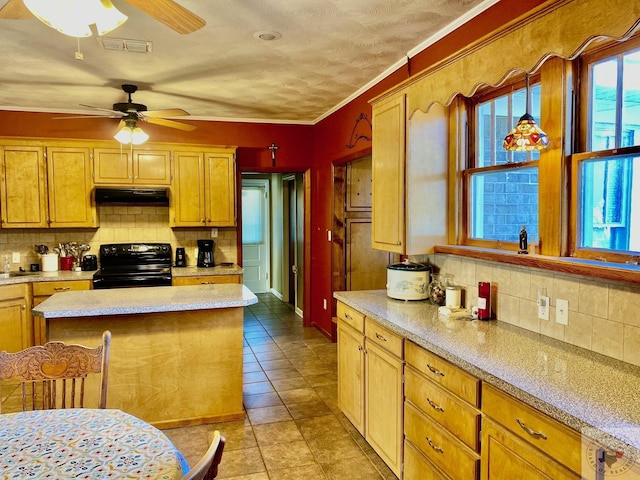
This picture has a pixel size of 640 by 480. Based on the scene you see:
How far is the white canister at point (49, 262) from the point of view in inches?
197

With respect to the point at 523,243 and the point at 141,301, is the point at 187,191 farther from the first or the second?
the point at 523,243

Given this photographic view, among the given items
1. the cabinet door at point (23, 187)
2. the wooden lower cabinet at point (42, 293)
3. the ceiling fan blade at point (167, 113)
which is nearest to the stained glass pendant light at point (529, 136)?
the ceiling fan blade at point (167, 113)

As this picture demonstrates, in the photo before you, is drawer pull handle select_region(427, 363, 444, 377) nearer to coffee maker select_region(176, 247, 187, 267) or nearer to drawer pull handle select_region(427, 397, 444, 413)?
drawer pull handle select_region(427, 397, 444, 413)

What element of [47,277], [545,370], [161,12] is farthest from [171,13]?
[47,277]

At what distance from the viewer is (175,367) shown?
326 cm

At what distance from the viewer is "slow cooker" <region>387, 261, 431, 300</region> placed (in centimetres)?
306

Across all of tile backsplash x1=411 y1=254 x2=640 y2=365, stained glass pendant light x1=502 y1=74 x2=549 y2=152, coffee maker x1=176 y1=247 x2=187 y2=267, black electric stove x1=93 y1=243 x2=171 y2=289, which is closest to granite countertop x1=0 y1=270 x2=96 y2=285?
black electric stove x1=93 y1=243 x2=171 y2=289

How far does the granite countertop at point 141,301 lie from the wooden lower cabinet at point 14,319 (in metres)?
1.34

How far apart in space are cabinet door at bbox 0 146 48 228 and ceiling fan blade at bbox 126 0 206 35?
361 cm

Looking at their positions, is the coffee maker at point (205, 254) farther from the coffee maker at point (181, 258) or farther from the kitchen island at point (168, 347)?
the kitchen island at point (168, 347)

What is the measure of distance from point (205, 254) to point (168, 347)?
234 cm

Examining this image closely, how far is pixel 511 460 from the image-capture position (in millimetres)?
1659

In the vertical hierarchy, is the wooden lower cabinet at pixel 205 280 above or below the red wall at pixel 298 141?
below

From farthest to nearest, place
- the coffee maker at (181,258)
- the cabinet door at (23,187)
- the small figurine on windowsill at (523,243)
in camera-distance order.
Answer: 1. the coffee maker at (181,258)
2. the cabinet door at (23,187)
3. the small figurine on windowsill at (523,243)
